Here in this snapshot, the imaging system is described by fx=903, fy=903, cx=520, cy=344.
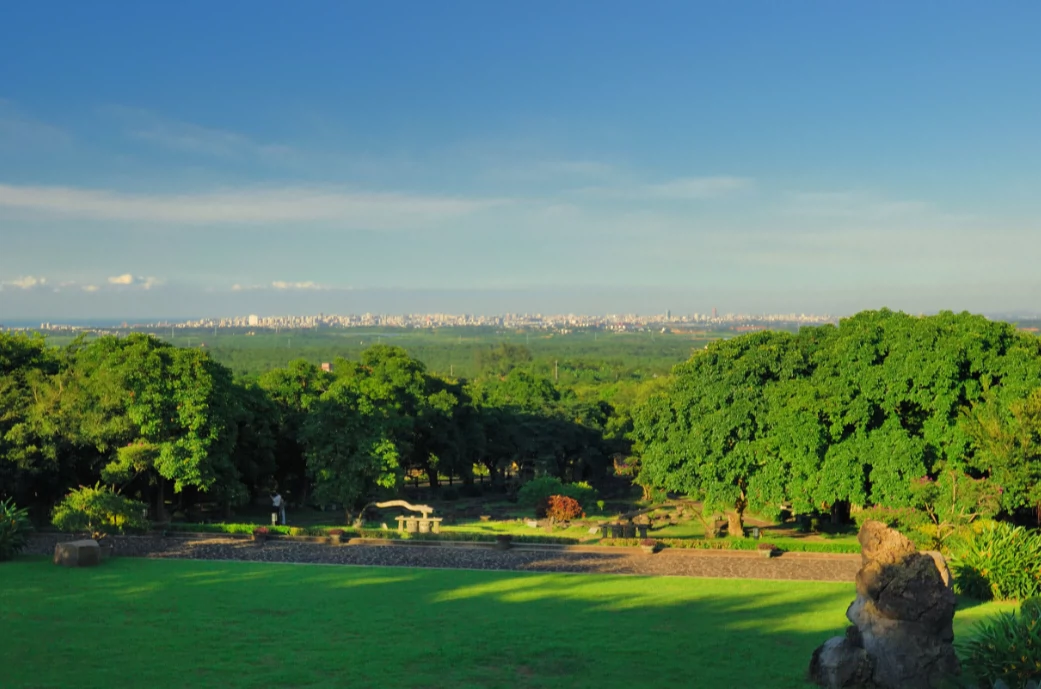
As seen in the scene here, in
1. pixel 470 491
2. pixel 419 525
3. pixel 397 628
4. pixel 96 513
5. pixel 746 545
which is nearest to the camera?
pixel 397 628

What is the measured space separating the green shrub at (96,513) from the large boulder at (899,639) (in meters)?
20.9

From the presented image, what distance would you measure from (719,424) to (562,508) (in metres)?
8.52

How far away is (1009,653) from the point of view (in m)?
13.0

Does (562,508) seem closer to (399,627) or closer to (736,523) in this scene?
(736,523)

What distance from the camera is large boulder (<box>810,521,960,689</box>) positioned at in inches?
530

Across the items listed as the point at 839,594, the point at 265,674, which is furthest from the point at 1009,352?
the point at 265,674

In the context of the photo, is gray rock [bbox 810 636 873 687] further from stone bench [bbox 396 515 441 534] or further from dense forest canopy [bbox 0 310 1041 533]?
stone bench [bbox 396 515 441 534]

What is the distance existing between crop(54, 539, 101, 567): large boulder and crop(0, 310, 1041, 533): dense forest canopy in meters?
7.94

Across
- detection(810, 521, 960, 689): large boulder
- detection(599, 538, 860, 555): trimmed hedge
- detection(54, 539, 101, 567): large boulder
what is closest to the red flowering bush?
detection(599, 538, 860, 555): trimmed hedge

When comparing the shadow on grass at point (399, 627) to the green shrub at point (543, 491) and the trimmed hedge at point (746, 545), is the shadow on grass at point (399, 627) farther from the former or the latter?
Result: the green shrub at point (543, 491)

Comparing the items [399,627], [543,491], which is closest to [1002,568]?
[399,627]

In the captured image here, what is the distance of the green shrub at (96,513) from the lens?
85.5ft

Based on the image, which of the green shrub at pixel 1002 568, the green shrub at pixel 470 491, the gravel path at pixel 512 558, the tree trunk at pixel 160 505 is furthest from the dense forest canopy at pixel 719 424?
the green shrub at pixel 470 491

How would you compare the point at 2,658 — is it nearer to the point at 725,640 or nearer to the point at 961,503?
the point at 725,640
